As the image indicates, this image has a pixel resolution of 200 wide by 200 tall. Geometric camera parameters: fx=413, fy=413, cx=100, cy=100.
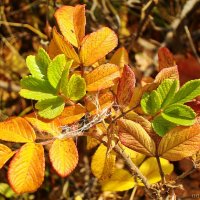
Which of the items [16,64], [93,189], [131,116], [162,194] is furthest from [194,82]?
[16,64]

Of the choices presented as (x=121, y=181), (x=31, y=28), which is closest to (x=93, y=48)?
(x=121, y=181)

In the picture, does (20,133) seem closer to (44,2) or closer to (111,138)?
(111,138)

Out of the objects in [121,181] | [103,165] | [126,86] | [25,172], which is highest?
[126,86]

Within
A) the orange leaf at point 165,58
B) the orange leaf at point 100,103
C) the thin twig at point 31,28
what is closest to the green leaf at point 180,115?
the orange leaf at point 100,103

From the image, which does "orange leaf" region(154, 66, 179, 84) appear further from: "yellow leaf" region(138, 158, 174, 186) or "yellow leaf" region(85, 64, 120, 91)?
"yellow leaf" region(138, 158, 174, 186)

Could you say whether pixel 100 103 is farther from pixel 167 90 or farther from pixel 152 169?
pixel 152 169

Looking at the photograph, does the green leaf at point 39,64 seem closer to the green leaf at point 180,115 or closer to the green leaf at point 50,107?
the green leaf at point 50,107
